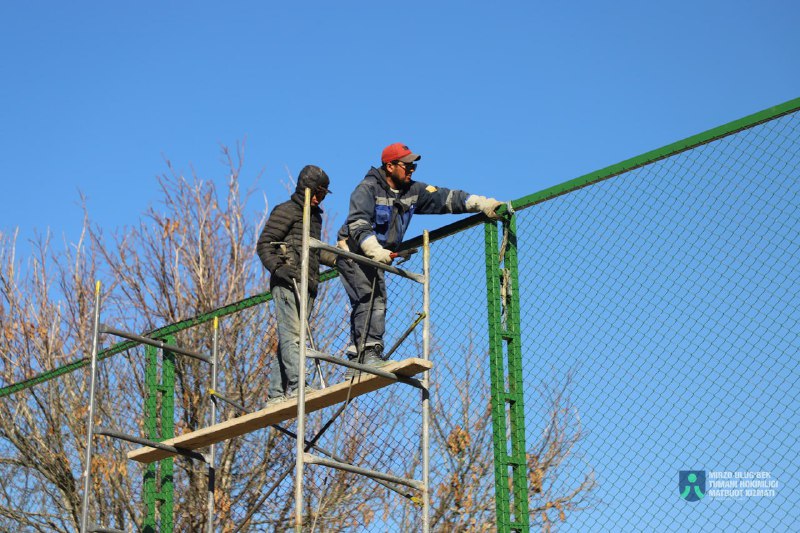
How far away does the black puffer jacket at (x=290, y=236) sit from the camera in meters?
7.62

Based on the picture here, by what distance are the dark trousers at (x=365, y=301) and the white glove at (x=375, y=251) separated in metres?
0.15

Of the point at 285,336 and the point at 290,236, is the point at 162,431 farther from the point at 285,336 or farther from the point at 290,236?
the point at 290,236

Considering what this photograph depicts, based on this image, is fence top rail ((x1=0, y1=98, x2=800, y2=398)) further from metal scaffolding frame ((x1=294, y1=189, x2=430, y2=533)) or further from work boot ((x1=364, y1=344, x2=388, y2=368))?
work boot ((x1=364, y1=344, x2=388, y2=368))

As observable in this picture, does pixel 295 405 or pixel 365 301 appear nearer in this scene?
pixel 295 405

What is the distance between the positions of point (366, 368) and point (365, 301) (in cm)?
74

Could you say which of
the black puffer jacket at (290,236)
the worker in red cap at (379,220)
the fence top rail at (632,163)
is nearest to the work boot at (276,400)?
the worker in red cap at (379,220)

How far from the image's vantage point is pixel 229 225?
73.7 ft

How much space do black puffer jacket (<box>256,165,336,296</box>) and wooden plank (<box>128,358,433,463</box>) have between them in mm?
898

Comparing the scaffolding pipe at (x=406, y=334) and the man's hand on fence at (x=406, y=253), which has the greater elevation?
the man's hand on fence at (x=406, y=253)

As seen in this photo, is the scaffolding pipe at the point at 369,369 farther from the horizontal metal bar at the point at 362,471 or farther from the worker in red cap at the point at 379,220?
the horizontal metal bar at the point at 362,471

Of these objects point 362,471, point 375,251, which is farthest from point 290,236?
point 362,471

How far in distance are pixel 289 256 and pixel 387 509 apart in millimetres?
7330

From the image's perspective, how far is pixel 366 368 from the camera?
21.7 feet

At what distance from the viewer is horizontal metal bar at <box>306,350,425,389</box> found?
638cm
